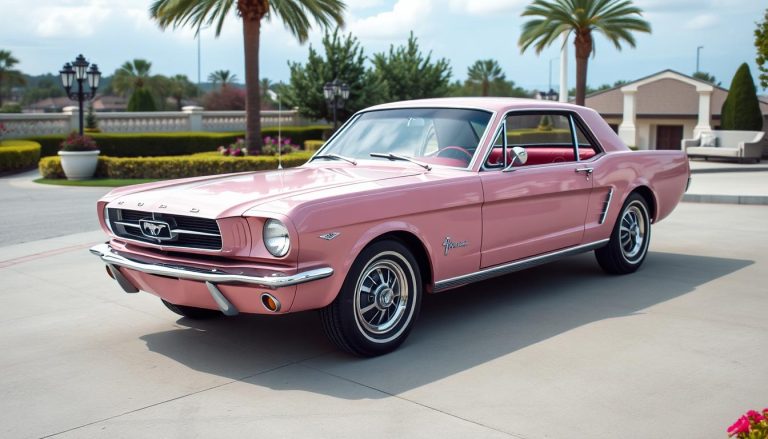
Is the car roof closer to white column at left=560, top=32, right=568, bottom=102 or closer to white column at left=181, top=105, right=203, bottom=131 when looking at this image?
white column at left=181, top=105, right=203, bottom=131

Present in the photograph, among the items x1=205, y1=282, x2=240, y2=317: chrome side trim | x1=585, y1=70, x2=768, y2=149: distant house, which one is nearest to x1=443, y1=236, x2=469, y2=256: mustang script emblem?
x1=205, y1=282, x2=240, y2=317: chrome side trim

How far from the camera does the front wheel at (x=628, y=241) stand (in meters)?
7.62

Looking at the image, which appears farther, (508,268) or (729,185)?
(729,185)

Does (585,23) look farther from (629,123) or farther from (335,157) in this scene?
(335,157)

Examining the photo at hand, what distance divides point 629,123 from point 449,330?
3388cm

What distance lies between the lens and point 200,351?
18.5 ft

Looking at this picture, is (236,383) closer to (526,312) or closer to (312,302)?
(312,302)

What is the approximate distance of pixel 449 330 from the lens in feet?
19.8

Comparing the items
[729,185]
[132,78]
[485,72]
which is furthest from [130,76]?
[729,185]

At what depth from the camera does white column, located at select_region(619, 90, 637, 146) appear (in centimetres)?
3744

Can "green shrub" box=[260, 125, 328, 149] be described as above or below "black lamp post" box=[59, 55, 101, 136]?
below

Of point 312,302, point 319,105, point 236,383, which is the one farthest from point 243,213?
point 319,105

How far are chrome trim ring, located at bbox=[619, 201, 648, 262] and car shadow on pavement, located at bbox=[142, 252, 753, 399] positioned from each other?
22 centimetres

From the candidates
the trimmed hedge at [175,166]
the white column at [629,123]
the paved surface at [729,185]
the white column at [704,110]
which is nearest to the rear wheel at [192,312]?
the paved surface at [729,185]
